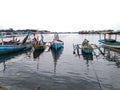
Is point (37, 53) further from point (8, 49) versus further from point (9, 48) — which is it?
point (8, 49)

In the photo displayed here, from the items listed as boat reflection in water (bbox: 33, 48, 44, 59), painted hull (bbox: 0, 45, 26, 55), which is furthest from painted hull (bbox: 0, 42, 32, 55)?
boat reflection in water (bbox: 33, 48, 44, 59)

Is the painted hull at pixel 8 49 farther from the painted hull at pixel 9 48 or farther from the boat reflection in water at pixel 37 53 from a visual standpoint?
the boat reflection in water at pixel 37 53

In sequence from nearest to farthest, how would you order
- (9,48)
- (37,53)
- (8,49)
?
(8,49) → (9,48) → (37,53)

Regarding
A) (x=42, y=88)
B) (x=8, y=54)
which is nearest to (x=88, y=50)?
(x=8, y=54)

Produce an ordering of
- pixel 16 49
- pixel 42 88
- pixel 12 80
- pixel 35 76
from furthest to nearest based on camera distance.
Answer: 1. pixel 16 49
2. pixel 35 76
3. pixel 12 80
4. pixel 42 88

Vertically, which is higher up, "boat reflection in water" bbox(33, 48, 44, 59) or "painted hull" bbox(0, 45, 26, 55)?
"painted hull" bbox(0, 45, 26, 55)

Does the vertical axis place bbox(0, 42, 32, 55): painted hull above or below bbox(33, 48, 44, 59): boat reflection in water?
above

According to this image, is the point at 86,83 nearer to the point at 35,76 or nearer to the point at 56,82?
the point at 56,82

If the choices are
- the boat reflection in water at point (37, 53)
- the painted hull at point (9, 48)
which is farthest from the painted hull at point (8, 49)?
the boat reflection in water at point (37, 53)

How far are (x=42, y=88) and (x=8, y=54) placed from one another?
24.1 meters

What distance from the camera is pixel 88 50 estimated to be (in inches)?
1489

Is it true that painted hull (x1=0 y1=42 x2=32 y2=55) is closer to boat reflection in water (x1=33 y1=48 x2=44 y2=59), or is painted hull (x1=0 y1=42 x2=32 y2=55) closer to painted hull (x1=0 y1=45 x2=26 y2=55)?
painted hull (x1=0 y1=45 x2=26 y2=55)

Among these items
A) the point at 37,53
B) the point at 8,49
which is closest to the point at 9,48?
the point at 8,49

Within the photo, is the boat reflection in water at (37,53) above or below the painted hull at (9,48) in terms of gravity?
below
